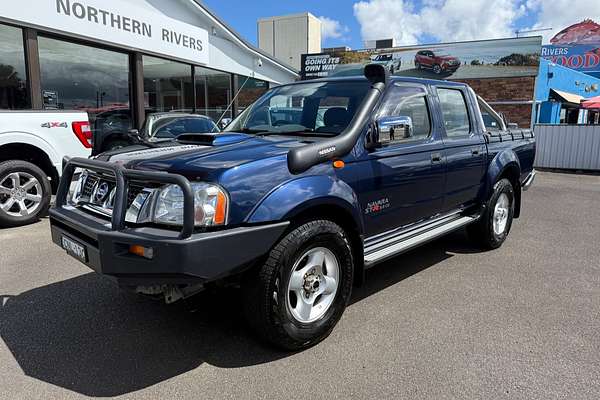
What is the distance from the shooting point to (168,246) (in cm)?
252


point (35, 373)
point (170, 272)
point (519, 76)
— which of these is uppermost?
point (519, 76)

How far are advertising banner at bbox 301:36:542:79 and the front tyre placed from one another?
51.2 ft

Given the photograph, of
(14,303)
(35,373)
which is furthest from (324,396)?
(14,303)

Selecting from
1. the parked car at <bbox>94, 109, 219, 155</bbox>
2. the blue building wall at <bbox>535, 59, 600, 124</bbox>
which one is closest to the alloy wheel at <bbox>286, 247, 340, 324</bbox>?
the parked car at <bbox>94, 109, 219, 155</bbox>

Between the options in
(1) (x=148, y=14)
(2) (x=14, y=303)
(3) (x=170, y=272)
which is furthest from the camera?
(1) (x=148, y=14)

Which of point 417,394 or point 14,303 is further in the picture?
point 14,303

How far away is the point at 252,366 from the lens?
2988 millimetres

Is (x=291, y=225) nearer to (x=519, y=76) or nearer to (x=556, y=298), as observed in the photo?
(x=556, y=298)

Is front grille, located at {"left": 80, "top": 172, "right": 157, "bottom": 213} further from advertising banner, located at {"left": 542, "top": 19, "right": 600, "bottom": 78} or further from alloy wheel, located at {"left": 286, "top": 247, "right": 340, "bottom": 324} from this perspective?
advertising banner, located at {"left": 542, "top": 19, "right": 600, "bottom": 78}

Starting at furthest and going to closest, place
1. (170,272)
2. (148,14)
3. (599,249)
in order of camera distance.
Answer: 1. (148,14)
2. (599,249)
3. (170,272)

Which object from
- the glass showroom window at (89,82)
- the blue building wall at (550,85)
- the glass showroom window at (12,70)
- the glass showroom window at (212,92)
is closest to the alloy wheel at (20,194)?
the glass showroom window at (12,70)

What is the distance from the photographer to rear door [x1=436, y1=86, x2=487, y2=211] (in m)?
4.69

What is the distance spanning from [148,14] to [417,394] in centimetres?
1075

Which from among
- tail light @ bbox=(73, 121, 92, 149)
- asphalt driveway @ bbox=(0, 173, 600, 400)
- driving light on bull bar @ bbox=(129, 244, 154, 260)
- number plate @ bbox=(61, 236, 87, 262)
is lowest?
asphalt driveway @ bbox=(0, 173, 600, 400)
